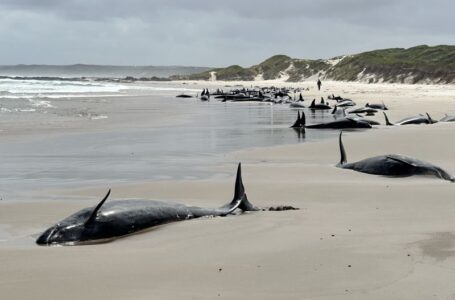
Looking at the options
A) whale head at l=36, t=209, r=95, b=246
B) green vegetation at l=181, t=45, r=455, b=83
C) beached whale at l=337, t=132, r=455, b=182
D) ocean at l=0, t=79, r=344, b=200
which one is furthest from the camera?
green vegetation at l=181, t=45, r=455, b=83

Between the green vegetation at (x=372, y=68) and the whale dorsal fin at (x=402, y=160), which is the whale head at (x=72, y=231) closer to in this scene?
the whale dorsal fin at (x=402, y=160)

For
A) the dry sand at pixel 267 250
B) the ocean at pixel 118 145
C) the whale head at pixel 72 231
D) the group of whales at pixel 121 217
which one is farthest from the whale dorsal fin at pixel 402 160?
the whale head at pixel 72 231

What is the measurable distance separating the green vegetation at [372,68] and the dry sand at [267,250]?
4505 cm

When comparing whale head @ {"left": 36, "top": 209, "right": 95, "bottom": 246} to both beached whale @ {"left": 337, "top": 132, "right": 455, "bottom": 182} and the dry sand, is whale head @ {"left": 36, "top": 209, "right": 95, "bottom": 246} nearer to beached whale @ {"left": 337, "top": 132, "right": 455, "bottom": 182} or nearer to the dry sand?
the dry sand

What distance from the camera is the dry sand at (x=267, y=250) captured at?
3584mm

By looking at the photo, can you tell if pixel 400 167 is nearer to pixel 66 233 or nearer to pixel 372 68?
pixel 66 233

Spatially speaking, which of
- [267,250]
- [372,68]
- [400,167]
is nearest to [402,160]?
[400,167]

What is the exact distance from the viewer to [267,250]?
4473 mm

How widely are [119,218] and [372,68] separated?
66.4 m

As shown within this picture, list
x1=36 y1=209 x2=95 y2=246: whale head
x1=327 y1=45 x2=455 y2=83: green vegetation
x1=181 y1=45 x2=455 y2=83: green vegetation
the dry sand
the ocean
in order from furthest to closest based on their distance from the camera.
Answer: x1=181 y1=45 x2=455 y2=83: green vegetation < x1=327 y1=45 x2=455 y2=83: green vegetation < the ocean < x1=36 y1=209 x2=95 y2=246: whale head < the dry sand

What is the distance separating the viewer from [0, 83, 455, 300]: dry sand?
3584 millimetres

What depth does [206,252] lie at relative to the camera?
14.7ft

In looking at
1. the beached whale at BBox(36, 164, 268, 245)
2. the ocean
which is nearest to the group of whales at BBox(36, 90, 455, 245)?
the beached whale at BBox(36, 164, 268, 245)

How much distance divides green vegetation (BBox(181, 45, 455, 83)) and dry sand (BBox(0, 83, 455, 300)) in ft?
148
